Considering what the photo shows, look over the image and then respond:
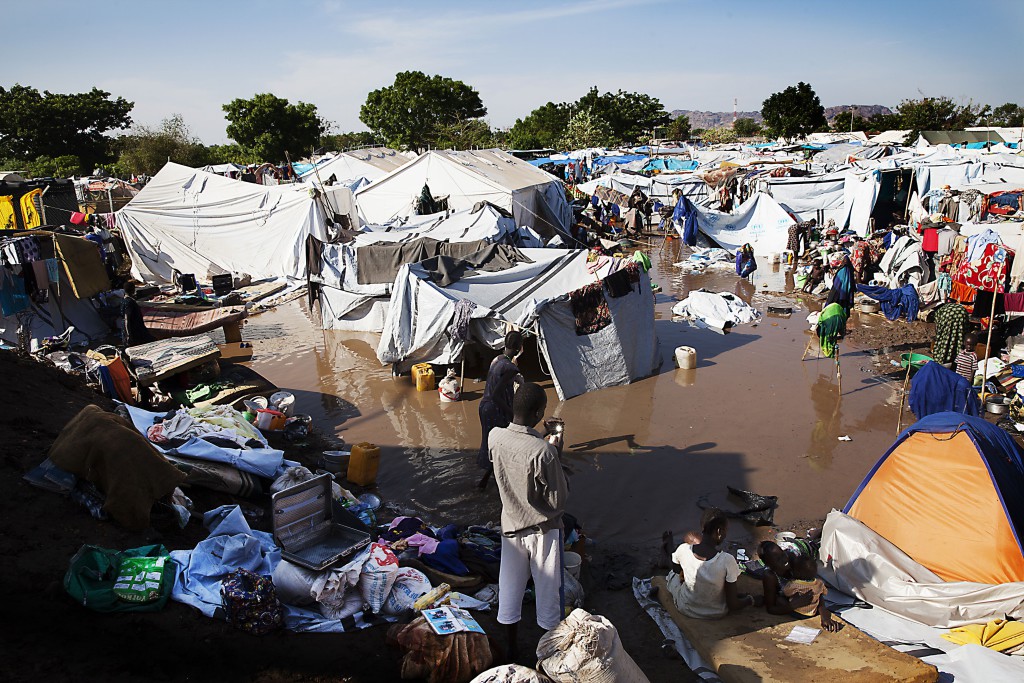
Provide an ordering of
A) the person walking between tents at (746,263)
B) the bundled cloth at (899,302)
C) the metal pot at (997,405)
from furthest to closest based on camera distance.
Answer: the person walking between tents at (746,263) → the bundled cloth at (899,302) → the metal pot at (997,405)

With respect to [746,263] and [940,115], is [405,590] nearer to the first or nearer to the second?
[746,263]

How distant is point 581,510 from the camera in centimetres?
641

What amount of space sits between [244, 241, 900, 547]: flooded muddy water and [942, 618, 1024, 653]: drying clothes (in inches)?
68.9

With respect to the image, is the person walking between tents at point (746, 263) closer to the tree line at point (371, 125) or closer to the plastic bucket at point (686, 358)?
the plastic bucket at point (686, 358)

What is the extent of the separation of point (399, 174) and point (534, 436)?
55.3 feet

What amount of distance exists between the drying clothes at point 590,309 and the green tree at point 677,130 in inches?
2720

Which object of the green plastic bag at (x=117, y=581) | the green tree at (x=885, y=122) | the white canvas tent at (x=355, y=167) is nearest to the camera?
the green plastic bag at (x=117, y=581)

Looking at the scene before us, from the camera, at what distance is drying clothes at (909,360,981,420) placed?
6.75 metres

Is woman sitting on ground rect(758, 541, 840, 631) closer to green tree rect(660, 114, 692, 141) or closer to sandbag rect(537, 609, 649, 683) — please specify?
sandbag rect(537, 609, 649, 683)

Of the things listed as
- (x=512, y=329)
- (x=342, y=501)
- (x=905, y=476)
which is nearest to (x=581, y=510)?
(x=342, y=501)

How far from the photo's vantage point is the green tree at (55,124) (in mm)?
42719

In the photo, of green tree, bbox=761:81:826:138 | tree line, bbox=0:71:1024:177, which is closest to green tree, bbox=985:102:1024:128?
tree line, bbox=0:71:1024:177

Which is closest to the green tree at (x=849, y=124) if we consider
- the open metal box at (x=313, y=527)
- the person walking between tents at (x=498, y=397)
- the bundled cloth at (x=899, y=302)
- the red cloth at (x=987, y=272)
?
the bundled cloth at (x=899, y=302)

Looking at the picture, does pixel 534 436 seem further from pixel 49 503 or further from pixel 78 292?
pixel 78 292
